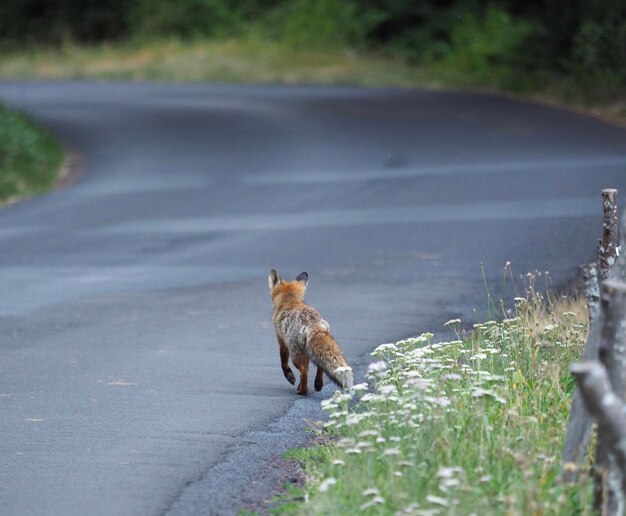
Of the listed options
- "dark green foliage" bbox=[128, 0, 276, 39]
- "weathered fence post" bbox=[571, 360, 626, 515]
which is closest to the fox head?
"weathered fence post" bbox=[571, 360, 626, 515]

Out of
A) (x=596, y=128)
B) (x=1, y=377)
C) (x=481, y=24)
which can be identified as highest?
(x=481, y=24)

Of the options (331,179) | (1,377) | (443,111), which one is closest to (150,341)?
(1,377)

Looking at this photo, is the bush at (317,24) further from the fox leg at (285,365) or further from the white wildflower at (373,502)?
the white wildflower at (373,502)

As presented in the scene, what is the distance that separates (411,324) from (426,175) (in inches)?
403

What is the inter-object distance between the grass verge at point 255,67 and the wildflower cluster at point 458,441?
2246 centimetres

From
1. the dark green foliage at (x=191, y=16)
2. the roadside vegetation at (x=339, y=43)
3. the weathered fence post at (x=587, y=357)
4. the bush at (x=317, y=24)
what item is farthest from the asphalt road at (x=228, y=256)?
the dark green foliage at (x=191, y=16)

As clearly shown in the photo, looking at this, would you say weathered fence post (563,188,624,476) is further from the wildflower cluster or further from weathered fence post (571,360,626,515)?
weathered fence post (571,360,626,515)

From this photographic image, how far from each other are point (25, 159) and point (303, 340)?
676 inches

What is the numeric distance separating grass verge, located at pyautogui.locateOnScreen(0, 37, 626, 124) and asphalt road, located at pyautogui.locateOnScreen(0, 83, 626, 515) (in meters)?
2.63

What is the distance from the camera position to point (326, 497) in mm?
6281

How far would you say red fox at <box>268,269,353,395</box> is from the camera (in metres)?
8.72

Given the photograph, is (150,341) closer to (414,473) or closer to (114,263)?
(114,263)

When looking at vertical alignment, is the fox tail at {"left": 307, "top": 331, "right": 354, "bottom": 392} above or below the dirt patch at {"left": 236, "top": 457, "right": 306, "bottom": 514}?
above

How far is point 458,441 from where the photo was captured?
6.65 metres
